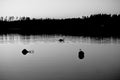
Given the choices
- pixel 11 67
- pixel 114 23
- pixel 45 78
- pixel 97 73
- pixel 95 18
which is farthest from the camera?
pixel 95 18

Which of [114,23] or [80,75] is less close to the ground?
[114,23]

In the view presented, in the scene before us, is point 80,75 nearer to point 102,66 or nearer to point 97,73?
point 97,73

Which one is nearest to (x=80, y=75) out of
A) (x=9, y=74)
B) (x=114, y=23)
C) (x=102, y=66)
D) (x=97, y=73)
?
(x=97, y=73)

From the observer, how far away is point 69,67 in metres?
34.9

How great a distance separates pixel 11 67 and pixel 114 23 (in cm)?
14856

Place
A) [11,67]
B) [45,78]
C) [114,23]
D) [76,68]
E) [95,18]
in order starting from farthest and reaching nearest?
[95,18] → [114,23] → [11,67] → [76,68] → [45,78]

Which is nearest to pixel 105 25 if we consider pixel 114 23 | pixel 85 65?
pixel 114 23

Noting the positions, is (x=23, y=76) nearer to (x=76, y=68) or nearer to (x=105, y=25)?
(x=76, y=68)

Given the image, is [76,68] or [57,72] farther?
[76,68]

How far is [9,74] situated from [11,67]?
221 inches

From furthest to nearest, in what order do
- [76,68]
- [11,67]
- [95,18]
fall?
[95,18] < [11,67] < [76,68]

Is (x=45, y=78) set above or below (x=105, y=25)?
below

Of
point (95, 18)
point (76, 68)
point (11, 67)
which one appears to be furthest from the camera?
Answer: point (95, 18)

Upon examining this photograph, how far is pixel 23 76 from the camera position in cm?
2980
